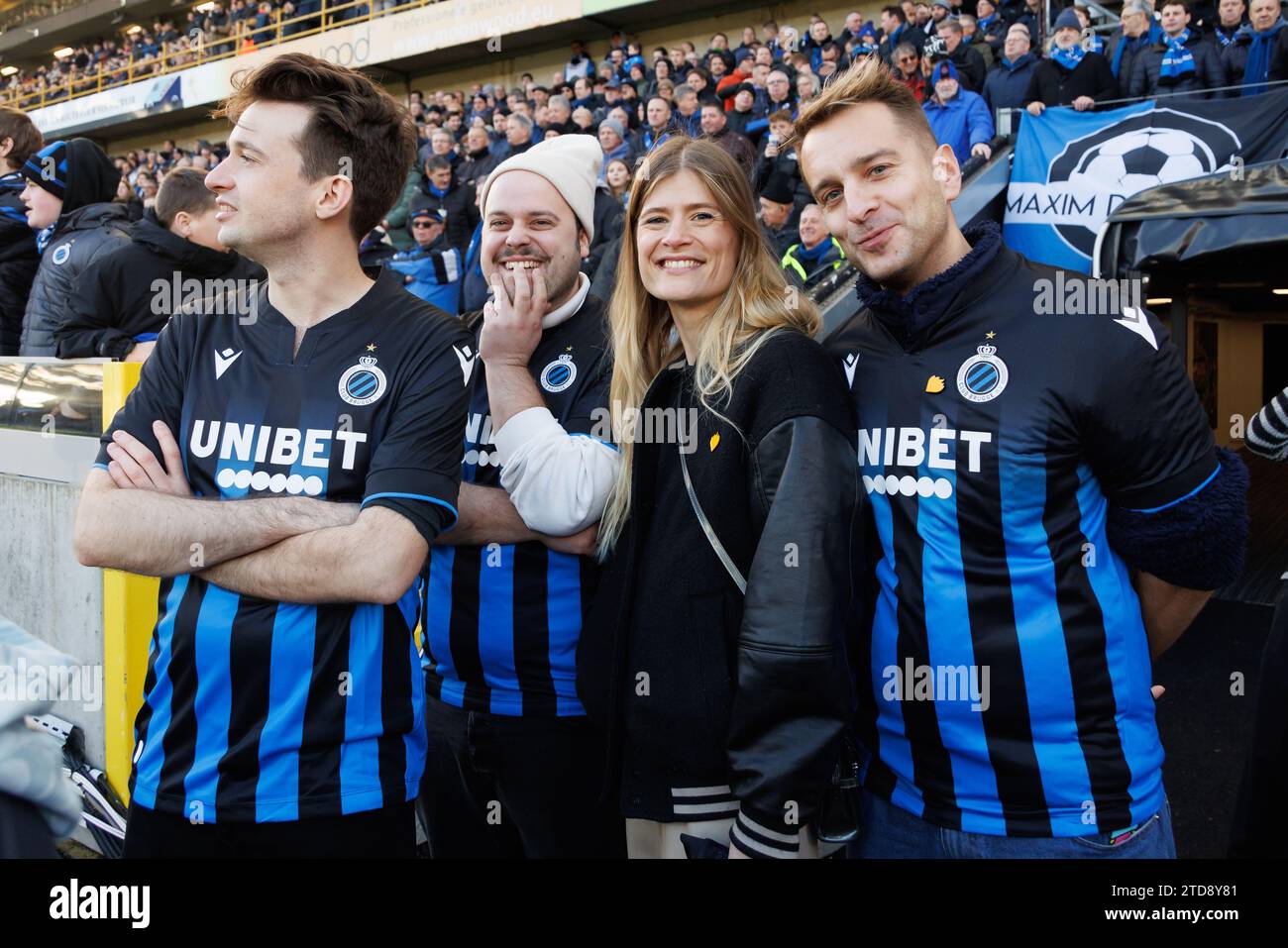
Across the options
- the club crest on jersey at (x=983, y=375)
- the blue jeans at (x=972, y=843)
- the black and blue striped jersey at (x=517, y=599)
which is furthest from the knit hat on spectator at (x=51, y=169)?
the blue jeans at (x=972, y=843)

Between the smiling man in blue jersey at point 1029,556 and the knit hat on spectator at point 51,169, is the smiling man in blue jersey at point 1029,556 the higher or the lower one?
the lower one

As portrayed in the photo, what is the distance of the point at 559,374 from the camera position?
2.21 meters

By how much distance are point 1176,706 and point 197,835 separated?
4.00 metres

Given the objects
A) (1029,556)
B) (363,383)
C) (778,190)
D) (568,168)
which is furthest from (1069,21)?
(363,383)

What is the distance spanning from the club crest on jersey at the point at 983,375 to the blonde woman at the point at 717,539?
0.23 metres

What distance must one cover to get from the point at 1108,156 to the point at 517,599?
7424mm

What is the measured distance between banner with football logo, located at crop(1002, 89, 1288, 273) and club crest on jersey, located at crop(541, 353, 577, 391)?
256 inches

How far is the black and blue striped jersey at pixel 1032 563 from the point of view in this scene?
160cm

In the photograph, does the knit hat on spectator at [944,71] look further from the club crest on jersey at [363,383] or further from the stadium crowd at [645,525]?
the club crest on jersey at [363,383]

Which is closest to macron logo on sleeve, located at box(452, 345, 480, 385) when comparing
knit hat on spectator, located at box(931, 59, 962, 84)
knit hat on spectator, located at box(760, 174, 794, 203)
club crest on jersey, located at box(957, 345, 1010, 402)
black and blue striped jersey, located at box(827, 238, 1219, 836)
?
black and blue striped jersey, located at box(827, 238, 1219, 836)

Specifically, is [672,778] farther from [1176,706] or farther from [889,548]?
[1176,706]

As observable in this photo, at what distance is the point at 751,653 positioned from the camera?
4.89ft

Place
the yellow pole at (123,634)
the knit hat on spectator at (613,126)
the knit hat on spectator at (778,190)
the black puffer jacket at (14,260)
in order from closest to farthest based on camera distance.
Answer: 1. the yellow pole at (123,634)
2. the black puffer jacket at (14,260)
3. the knit hat on spectator at (778,190)
4. the knit hat on spectator at (613,126)

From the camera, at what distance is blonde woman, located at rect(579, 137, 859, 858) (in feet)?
4.84
